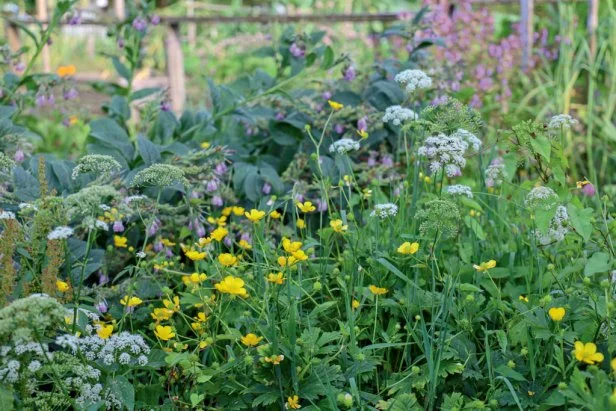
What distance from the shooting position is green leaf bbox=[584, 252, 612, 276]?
5.75ft

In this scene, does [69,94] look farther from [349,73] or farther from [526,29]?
[526,29]

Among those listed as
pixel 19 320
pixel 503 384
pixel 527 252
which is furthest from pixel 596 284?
pixel 19 320

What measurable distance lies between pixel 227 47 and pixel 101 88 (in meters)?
6.22

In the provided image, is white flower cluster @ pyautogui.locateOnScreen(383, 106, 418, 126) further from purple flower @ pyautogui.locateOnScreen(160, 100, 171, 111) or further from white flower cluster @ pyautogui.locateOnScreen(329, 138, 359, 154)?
purple flower @ pyautogui.locateOnScreen(160, 100, 171, 111)

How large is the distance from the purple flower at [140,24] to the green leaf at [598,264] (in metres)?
2.13

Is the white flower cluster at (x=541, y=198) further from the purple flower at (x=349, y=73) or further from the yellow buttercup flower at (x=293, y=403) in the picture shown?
the purple flower at (x=349, y=73)

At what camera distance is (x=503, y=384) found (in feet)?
5.84

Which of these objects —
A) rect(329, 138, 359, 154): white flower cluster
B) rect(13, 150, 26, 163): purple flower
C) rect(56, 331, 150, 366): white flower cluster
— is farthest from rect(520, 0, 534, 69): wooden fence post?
rect(56, 331, 150, 366): white flower cluster

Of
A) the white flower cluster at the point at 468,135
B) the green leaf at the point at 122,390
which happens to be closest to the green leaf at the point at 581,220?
the white flower cluster at the point at 468,135

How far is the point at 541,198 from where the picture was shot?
1.87m

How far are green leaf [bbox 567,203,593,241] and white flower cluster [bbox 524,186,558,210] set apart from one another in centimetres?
6

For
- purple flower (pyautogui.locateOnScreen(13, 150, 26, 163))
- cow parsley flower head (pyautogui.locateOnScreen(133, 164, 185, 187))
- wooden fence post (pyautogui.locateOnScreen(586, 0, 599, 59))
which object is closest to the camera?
cow parsley flower head (pyautogui.locateOnScreen(133, 164, 185, 187))

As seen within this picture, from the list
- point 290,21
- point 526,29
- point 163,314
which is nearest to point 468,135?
point 163,314

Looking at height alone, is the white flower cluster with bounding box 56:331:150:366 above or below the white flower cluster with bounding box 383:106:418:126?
below
